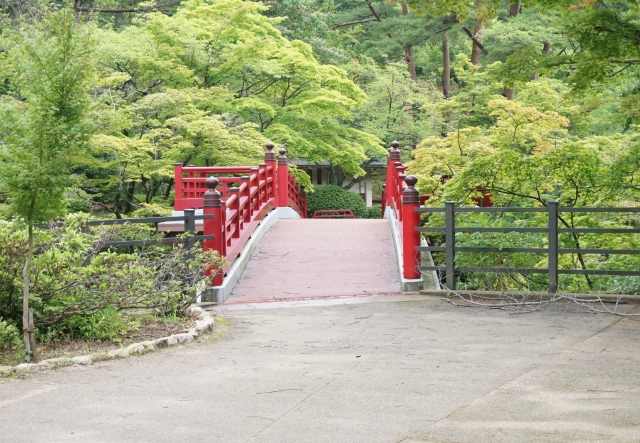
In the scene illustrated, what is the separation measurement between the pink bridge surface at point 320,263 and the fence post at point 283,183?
1.47 meters

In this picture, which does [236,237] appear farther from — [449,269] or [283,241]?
[449,269]

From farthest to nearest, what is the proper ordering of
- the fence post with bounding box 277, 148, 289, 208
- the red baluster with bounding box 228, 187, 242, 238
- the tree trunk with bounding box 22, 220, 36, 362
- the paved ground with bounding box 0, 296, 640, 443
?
the fence post with bounding box 277, 148, 289, 208 < the red baluster with bounding box 228, 187, 242, 238 < the tree trunk with bounding box 22, 220, 36, 362 < the paved ground with bounding box 0, 296, 640, 443

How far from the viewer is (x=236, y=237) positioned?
42.7ft

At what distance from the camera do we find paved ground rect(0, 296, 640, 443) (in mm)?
4922

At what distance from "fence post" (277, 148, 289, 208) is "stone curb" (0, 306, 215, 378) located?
9263mm

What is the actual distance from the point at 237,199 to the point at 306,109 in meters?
10.1

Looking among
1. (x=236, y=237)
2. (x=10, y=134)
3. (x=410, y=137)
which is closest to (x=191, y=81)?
(x=236, y=237)

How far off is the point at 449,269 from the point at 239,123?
12.3 m

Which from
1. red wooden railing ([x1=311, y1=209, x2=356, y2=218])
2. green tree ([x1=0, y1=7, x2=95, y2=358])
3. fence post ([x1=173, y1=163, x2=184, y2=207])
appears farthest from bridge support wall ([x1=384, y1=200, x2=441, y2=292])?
red wooden railing ([x1=311, y1=209, x2=356, y2=218])

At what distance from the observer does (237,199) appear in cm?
1317

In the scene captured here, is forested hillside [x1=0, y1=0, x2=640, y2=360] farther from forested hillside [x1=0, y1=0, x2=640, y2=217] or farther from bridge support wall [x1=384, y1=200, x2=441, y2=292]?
bridge support wall [x1=384, y1=200, x2=441, y2=292]

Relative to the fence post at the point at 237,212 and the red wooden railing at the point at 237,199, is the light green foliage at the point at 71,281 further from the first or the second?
the fence post at the point at 237,212

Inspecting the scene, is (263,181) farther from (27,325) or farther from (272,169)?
(27,325)

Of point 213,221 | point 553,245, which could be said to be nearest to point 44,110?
point 213,221
